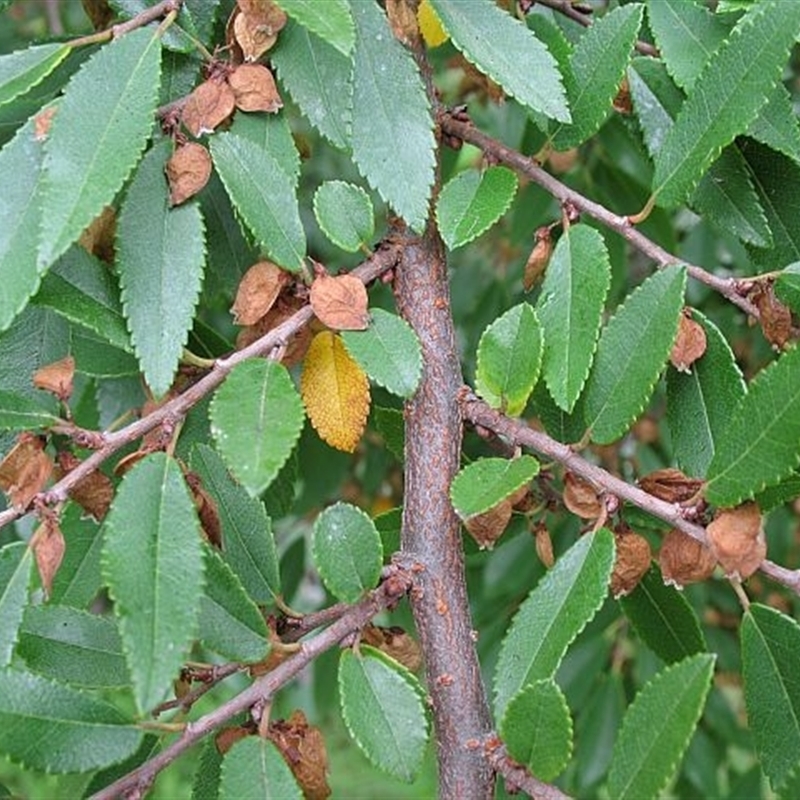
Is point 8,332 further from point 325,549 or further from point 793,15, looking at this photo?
point 793,15

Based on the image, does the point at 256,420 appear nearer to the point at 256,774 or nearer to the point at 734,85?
the point at 256,774

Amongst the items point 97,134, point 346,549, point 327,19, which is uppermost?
point 327,19

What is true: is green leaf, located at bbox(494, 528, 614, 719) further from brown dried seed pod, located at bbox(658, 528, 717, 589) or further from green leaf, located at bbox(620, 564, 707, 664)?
green leaf, located at bbox(620, 564, 707, 664)

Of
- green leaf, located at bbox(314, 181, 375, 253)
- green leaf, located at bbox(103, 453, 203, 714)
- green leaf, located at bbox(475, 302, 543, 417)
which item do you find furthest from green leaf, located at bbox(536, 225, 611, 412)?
green leaf, located at bbox(103, 453, 203, 714)

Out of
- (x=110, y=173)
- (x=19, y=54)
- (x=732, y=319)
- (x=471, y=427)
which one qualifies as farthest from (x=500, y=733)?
(x=732, y=319)

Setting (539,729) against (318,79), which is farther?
(318,79)

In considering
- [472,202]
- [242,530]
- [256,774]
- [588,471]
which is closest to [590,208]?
[472,202]

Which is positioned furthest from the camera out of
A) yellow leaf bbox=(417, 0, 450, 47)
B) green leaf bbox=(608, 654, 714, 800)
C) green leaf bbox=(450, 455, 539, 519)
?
yellow leaf bbox=(417, 0, 450, 47)
